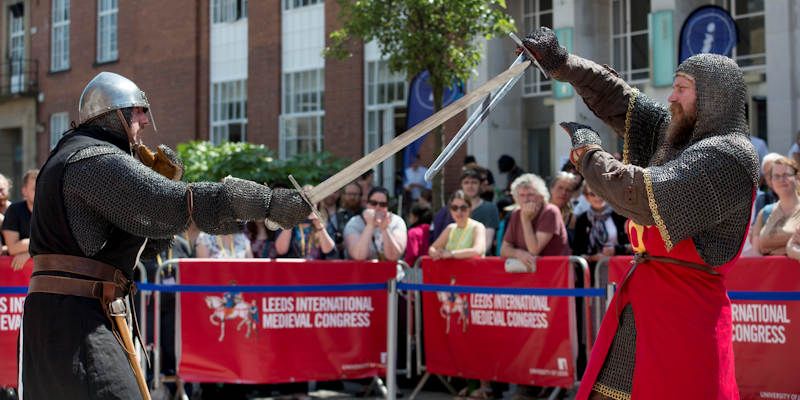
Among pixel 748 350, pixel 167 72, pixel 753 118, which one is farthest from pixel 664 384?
pixel 167 72

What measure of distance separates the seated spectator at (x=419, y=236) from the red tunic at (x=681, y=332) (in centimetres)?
543

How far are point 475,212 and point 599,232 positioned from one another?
162 centimetres

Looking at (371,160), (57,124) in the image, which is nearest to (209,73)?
(57,124)

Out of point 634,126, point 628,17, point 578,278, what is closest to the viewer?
point 634,126

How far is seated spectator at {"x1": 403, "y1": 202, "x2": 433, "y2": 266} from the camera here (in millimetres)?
9820

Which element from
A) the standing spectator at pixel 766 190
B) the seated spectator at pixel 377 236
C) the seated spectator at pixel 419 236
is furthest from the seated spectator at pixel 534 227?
the standing spectator at pixel 766 190

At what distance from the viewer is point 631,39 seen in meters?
16.6

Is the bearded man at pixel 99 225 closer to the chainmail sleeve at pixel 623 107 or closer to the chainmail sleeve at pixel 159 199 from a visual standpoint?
the chainmail sleeve at pixel 159 199

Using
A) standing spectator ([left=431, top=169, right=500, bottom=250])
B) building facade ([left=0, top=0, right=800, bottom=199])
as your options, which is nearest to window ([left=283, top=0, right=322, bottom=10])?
building facade ([left=0, top=0, right=800, bottom=199])

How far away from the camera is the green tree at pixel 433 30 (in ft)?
42.3

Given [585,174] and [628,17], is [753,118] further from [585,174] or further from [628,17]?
[585,174]

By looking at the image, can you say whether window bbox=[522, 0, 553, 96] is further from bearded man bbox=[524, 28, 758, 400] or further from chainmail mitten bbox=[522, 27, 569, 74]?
bearded man bbox=[524, 28, 758, 400]

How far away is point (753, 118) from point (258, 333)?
374 inches

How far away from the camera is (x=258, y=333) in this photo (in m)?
8.46
